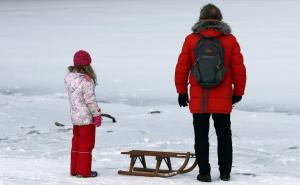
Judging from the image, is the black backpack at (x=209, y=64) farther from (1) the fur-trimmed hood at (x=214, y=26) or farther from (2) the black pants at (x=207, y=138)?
(2) the black pants at (x=207, y=138)

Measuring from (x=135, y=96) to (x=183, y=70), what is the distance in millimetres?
5713

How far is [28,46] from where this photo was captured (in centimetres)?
1838

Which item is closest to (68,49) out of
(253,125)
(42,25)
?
(42,25)

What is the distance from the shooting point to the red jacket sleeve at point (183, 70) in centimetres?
603

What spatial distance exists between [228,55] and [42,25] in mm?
17771

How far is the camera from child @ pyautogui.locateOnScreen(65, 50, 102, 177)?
6.29 metres

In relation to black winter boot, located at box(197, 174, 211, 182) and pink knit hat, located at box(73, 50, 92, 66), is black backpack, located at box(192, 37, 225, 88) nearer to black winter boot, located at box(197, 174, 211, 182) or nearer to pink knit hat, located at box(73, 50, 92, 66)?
black winter boot, located at box(197, 174, 211, 182)

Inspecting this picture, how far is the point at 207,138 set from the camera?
6203mm

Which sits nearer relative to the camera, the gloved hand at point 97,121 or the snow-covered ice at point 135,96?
the gloved hand at point 97,121

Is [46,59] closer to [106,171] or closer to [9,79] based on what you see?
[9,79]

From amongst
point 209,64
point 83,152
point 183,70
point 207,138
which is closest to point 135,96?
point 83,152

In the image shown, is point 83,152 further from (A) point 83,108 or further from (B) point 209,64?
(B) point 209,64

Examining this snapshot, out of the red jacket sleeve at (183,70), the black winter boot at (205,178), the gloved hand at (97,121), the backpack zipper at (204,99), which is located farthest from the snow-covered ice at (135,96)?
the red jacket sleeve at (183,70)

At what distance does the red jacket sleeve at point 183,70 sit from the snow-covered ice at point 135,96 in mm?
758
